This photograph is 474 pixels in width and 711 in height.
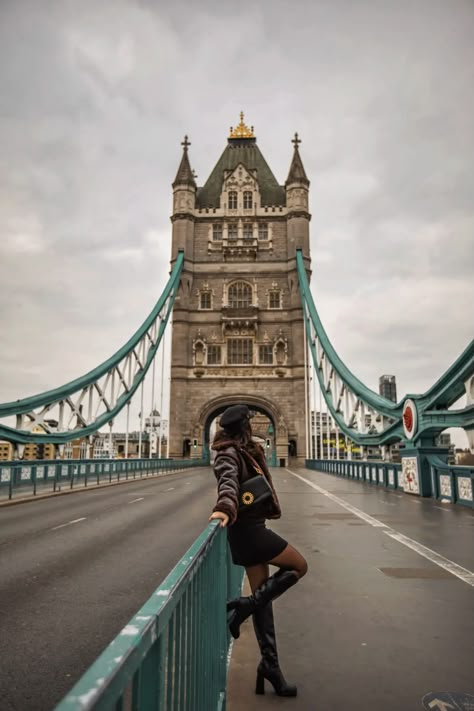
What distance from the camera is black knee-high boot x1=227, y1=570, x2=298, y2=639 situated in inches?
130

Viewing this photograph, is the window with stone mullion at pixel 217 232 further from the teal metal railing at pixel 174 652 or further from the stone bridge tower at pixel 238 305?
the teal metal railing at pixel 174 652

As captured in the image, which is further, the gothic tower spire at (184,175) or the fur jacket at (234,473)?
the gothic tower spire at (184,175)

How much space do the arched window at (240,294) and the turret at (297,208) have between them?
16.5 feet

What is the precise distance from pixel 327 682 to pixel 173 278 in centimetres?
4564

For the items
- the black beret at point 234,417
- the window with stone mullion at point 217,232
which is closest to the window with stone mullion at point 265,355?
the window with stone mullion at point 217,232

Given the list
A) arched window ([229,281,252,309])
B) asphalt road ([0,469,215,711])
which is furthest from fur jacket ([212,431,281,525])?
arched window ([229,281,252,309])

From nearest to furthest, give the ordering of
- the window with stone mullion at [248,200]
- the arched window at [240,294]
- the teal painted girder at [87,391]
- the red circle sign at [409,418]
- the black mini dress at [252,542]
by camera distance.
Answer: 1. the black mini dress at [252,542]
2. the red circle sign at [409,418]
3. the teal painted girder at [87,391]
4. the arched window at [240,294]
5. the window with stone mullion at [248,200]

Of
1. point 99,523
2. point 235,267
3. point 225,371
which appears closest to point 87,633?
point 99,523

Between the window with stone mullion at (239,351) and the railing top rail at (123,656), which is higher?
the window with stone mullion at (239,351)

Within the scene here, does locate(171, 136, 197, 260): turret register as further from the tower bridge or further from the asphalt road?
the asphalt road

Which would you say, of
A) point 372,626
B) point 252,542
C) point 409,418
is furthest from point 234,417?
point 409,418

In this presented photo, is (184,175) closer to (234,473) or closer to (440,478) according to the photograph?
(440,478)

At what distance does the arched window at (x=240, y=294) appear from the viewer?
49.5 m

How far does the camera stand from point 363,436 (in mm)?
27219
